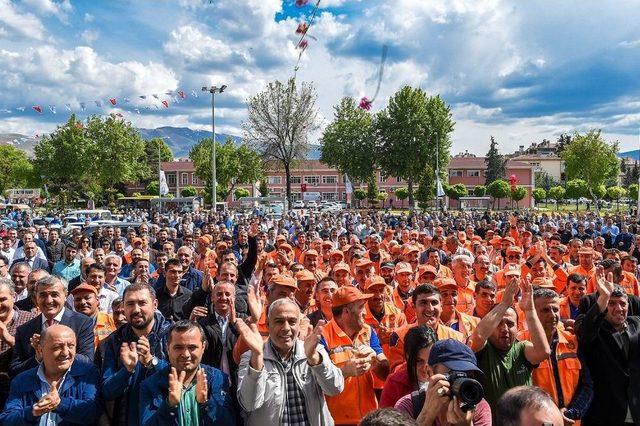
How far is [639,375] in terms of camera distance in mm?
4125

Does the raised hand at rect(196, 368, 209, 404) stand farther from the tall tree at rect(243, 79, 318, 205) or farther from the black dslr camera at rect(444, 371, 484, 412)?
the tall tree at rect(243, 79, 318, 205)

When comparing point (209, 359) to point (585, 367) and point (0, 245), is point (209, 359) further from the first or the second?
point (0, 245)

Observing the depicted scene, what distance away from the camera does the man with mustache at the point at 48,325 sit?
152 inches

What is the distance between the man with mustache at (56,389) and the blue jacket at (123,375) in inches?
5.0

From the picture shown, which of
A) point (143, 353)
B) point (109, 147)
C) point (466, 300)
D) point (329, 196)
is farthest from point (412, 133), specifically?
point (143, 353)

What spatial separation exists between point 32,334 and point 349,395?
2.45 m

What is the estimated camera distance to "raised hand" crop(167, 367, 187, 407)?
2.98m

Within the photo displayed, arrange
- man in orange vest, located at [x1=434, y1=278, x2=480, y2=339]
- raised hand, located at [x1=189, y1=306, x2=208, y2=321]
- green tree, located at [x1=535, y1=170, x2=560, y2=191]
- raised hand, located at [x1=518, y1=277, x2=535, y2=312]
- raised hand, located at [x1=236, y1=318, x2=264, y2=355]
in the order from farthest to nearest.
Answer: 1. green tree, located at [x1=535, y1=170, x2=560, y2=191]
2. man in orange vest, located at [x1=434, y1=278, x2=480, y2=339]
3. raised hand, located at [x1=189, y1=306, x2=208, y2=321]
4. raised hand, located at [x1=518, y1=277, x2=535, y2=312]
5. raised hand, located at [x1=236, y1=318, x2=264, y2=355]

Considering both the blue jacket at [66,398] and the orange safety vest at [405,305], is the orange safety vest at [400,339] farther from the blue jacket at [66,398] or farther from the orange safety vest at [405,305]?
the blue jacket at [66,398]

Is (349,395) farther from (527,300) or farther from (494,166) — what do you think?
(494,166)

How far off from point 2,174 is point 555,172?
10071 cm

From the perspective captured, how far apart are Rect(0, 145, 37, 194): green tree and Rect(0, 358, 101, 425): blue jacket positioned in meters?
80.5

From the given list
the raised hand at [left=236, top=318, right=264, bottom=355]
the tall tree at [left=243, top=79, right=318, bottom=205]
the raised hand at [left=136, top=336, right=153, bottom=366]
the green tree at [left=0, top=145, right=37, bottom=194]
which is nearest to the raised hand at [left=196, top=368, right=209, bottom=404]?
the raised hand at [left=136, top=336, right=153, bottom=366]

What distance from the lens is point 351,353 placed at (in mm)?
3734
